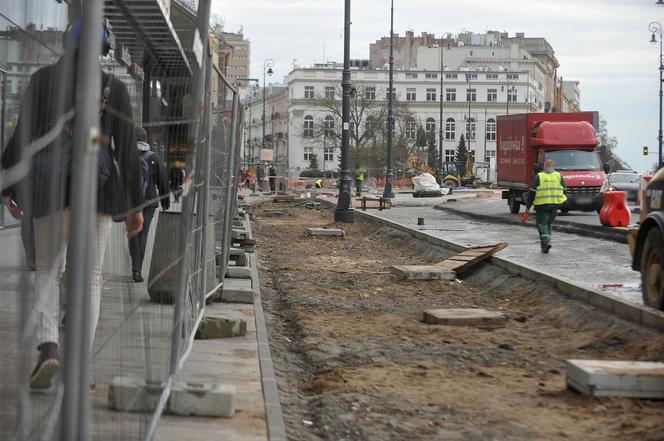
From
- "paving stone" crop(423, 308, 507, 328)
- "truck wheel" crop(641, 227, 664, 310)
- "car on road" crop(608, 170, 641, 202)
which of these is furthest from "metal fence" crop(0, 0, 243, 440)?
Result: "car on road" crop(608, 170, 641, 202)

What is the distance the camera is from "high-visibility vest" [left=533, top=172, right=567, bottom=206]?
19406 mm

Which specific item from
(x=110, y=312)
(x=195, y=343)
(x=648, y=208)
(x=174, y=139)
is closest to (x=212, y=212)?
(x=195, y=343)

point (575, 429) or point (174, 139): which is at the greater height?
point (174, 139)

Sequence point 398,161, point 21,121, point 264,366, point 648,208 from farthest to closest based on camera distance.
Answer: point 398,161
point 648,208
point 264,366
point 21,121

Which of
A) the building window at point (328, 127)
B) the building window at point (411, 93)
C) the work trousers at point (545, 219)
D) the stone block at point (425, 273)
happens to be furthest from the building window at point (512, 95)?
the stone block at point (425, 273)

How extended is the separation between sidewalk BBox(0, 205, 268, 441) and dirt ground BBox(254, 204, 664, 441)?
1.32ft

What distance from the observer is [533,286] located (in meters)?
13.9

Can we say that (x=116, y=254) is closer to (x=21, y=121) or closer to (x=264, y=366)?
(x=21, y=121)

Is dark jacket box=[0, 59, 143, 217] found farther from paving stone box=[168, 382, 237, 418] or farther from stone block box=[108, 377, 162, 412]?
paving stone box=[168, 382, 237, 418]

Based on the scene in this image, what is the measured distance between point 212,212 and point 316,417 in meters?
3.37

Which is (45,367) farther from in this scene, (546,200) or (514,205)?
(514,205)

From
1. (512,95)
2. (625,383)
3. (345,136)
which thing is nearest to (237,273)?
(625,383)

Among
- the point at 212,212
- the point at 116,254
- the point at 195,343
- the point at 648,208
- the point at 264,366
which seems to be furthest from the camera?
the point at 648,208

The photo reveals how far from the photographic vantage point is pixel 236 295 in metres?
11.3
